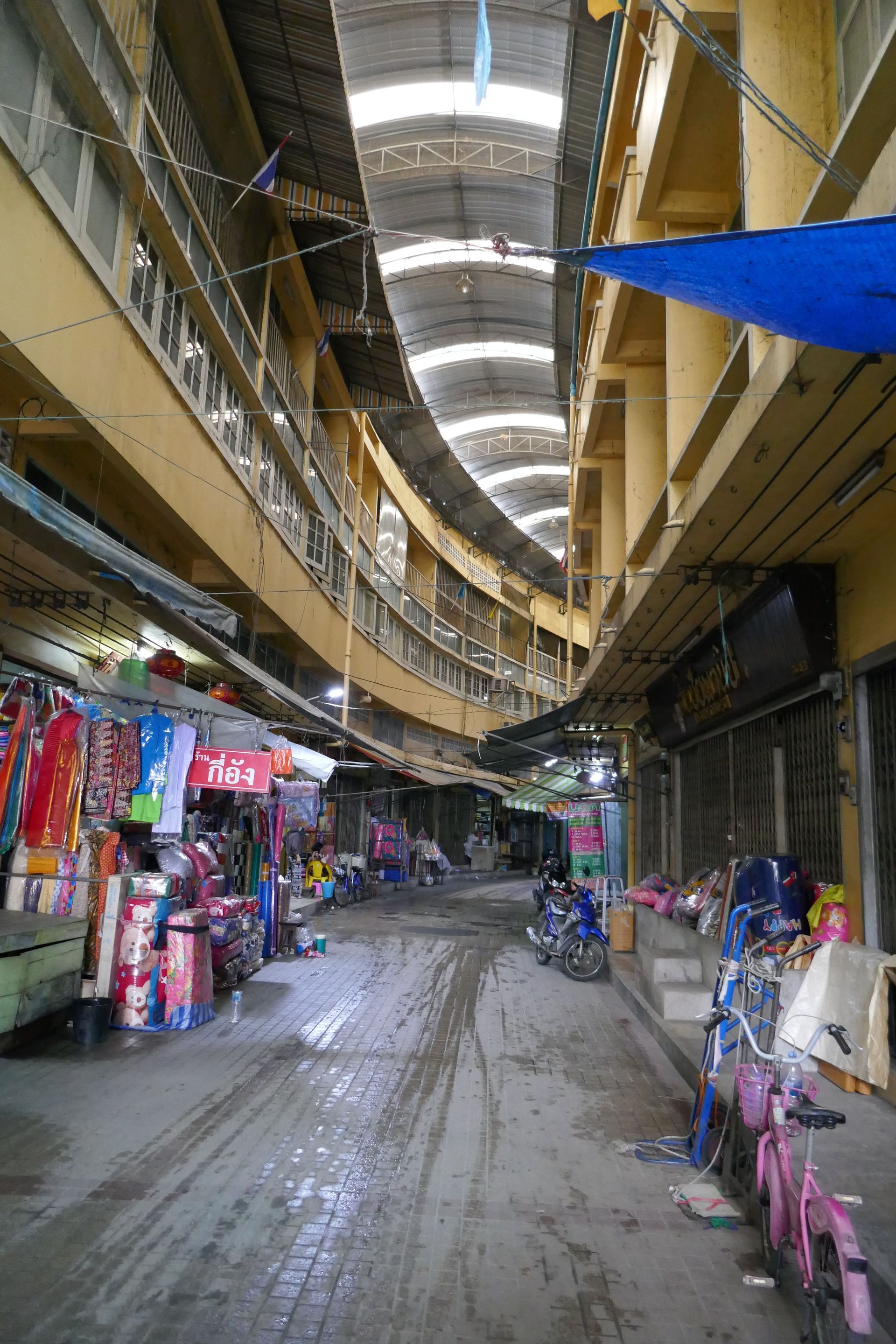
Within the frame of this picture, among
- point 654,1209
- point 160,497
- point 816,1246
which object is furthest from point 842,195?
Result: point 160,497

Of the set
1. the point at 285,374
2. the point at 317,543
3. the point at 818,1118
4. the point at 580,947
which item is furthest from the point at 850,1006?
the point at 317,543

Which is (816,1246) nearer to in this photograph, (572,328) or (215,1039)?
(215,1039)

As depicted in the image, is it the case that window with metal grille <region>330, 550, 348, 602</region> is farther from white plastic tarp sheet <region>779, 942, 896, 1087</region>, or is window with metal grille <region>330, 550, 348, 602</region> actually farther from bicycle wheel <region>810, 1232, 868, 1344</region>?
bicycle wheel <region>810, 1232, 868, 1344</region>

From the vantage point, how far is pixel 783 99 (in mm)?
5359

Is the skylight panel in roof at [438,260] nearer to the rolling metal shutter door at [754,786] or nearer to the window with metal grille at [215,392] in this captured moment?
the window with metal grille at [215,392]

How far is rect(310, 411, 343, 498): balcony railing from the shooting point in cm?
1831

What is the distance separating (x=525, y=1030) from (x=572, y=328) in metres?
18.0

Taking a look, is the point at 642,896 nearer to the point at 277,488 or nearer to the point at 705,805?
the point at 705,805

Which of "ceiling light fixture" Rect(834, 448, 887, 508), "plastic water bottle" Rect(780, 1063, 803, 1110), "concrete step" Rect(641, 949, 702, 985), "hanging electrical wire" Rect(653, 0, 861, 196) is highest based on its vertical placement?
"hanging electrical wire" Rect(653, 0, 861, 196)

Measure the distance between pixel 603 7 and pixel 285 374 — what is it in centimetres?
1024

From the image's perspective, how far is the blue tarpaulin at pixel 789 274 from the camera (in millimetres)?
2646

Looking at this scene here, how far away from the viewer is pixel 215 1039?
7254 mm

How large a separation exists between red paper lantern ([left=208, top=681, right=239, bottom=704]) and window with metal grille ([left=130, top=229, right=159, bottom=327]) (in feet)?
15.3

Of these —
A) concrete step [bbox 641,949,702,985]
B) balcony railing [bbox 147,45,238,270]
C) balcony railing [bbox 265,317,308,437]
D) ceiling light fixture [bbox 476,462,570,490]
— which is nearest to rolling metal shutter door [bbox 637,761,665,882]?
concrete step [bbox 641,949,702,985]
